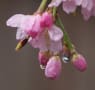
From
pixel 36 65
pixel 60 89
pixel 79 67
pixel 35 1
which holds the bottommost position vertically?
pixel 60 89

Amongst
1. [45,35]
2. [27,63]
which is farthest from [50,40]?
[27,63]

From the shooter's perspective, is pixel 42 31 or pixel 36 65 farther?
pixel 36 65

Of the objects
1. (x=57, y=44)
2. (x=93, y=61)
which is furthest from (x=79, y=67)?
(x=93, y=61)

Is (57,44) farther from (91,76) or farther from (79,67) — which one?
(91,76)

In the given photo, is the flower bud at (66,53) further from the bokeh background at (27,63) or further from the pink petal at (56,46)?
the bokeh background at (27,63)

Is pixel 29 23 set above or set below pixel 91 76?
above

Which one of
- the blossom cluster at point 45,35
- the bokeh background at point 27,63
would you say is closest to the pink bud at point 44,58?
the blossom cluster at point 45,35
